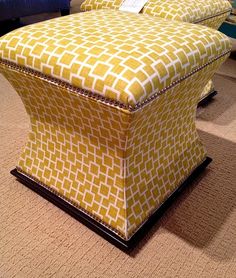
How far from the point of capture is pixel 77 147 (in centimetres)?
81

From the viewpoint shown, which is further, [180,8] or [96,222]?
[180,8]

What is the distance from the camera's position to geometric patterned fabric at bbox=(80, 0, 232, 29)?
3.90ft

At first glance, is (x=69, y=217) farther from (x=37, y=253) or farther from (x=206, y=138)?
(x=206, y=138)

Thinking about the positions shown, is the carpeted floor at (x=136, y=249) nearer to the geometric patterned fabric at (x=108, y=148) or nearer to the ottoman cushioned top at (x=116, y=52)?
the geometric patterned fabric at (x=108, y=148)

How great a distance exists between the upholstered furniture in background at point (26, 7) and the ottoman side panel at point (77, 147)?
3.78 feet

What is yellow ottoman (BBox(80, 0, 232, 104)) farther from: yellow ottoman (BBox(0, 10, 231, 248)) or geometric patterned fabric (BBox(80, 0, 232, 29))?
yellow ottoman (BBox(0, 10, 231, 248))

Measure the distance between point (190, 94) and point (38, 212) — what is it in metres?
0.50

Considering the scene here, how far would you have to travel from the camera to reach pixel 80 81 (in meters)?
0.64

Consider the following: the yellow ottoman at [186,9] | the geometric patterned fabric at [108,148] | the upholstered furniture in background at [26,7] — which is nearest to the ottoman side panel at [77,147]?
the geometric patterned fabric at [108,148]

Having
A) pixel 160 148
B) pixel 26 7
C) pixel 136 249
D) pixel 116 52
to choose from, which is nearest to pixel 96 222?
pixel 136 249

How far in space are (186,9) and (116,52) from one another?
674 millimetres

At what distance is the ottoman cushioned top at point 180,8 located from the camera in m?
1.18

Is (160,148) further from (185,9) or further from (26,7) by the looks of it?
(26,7)

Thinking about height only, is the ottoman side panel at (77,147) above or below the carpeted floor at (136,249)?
above
